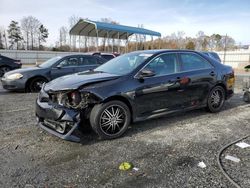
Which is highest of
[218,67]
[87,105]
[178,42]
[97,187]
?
[178,42]

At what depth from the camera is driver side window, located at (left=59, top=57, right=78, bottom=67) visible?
891cm

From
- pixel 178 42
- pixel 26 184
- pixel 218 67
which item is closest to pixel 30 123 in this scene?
pixel 26 184

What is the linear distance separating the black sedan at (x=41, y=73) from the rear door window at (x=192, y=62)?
4939 millimetres

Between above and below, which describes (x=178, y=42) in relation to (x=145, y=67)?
above

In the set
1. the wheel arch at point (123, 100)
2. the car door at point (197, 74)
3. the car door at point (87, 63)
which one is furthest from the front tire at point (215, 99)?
the car door at point (87, 63)

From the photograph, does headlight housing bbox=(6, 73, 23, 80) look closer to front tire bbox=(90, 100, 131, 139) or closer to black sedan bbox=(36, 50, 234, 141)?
black sedan bbox=(36, 50, 234, 141)

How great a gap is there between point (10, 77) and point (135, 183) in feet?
23.3

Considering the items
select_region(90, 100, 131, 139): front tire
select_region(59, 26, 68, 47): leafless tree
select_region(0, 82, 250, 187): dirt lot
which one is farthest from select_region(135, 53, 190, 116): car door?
select_region(59, 26, 68, 47): leafless tree

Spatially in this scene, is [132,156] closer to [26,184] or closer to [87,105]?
[87,105]

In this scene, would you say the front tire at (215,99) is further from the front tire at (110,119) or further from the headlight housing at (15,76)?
the headlight housing at (15,76)

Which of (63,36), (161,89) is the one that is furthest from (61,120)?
(63,36)

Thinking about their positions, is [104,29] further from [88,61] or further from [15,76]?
[15,76]

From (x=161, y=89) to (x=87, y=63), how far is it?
5417 millimetres

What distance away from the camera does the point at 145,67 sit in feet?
14.7
